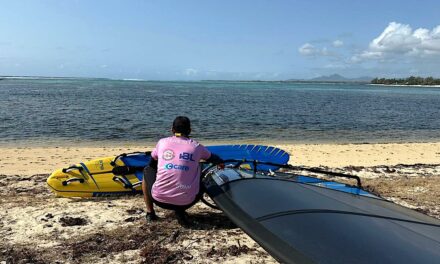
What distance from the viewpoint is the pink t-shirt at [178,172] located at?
4977 mm

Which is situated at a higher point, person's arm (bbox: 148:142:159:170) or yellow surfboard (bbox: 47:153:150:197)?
person's arm (bbox: 148:142:159:170)

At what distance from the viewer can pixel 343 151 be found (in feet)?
47.5

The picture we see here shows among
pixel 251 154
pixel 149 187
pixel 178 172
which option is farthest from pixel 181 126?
pixel 251 154

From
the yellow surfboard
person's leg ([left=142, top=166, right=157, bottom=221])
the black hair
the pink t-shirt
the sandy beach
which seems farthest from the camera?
the yellow surfboard

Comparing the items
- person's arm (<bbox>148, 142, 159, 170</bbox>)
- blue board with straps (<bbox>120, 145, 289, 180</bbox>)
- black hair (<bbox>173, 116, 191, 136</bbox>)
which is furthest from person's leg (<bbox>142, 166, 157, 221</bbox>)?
blue board with straps (<bbox>120, 145, 289, 180</bbox>)

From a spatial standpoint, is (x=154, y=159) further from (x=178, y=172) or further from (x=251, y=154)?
(x=251, y=154)

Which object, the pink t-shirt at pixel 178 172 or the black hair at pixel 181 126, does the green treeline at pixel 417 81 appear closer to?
the black hair at pixel 181 126

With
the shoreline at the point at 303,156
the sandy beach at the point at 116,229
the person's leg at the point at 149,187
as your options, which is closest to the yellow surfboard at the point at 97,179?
the sandy beach at the point at 116,229

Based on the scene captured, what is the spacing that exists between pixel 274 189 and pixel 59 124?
65.6 ft

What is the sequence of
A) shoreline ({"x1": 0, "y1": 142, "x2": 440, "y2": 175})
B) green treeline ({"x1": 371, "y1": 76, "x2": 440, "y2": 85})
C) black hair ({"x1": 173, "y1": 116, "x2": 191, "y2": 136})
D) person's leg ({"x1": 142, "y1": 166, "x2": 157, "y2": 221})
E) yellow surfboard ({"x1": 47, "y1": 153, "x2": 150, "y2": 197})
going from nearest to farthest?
1. black hair ({"x1": 173, "y1": 116, "x2": 191, "y2": 136})
2. person's leg ({"x1": 142, "y1": 166, "x2": 157, "y2": 221})
3. yellow surfboard ({"x1": 47, "y1": 153, "x2": 150, "y2": 197})
4. shoreline ({"x1": 0, "y1": 142, "x2": 440, "y2": 175})
5. green treeline ({"x1": 371, "y1": 76, "x2": 440, "y2": 85})

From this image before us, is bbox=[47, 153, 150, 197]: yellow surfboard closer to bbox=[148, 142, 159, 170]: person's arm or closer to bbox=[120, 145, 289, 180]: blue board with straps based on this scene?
bbox=[148, 142, 159, 170]: person's arm

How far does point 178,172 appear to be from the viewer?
497 centimetres

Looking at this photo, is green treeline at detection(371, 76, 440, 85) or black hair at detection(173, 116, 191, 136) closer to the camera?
black hair at detection(173, 116, 191, 136)

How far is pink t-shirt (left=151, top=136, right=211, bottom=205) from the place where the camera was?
498cm
